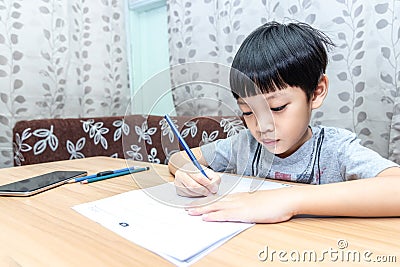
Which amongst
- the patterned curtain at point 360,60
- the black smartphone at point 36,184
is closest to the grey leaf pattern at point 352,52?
the patterned curtain at point 360,60

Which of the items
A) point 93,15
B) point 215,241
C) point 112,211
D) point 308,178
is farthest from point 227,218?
point 93,15

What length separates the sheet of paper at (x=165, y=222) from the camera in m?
0.41

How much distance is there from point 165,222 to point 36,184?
0.39 meters

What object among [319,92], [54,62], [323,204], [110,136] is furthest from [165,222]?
[54,62]

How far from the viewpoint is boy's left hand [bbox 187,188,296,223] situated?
1.62 ft

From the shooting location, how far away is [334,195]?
1.66 feet

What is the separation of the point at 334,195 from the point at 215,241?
0.19 metres

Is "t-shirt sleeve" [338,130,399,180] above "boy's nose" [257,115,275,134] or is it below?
below

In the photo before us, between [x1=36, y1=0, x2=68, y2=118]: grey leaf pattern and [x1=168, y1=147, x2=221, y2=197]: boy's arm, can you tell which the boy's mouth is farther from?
[x1=36, y1=0, x2=68, y2=118]: grey leaf pattern

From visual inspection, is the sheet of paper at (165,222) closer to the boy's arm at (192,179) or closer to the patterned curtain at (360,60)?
the boy's arm at (192,179)

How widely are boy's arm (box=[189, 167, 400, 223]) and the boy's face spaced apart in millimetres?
142

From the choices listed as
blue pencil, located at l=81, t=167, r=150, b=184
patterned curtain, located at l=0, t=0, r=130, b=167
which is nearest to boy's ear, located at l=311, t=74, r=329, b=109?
blue pencil, located at l=81, t=167, r=150, b=184

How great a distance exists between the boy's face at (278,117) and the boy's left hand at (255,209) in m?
0.13

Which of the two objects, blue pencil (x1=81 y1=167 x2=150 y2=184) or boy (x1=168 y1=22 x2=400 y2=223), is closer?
boy (x1=168 y1=22 x2=400 y2=223)
